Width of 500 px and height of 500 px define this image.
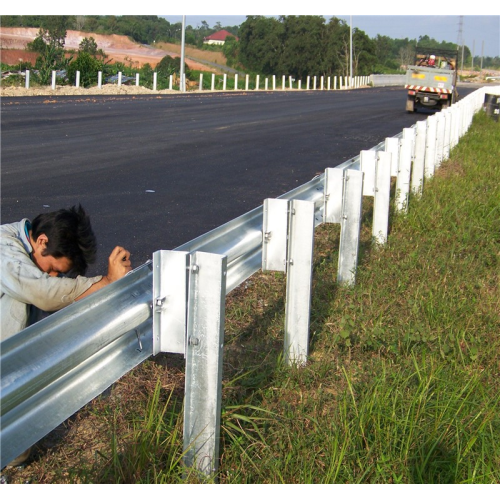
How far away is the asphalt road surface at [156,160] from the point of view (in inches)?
327

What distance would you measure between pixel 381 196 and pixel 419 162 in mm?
2568

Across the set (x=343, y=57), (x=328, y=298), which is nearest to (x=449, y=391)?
(x=328, y=298)

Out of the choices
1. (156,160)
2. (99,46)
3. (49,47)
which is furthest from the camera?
(99,46)

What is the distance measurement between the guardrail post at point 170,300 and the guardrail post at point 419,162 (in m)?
6.53

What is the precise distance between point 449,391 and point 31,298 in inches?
81.1

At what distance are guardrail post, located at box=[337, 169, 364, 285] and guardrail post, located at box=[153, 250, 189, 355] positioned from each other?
2.91 m

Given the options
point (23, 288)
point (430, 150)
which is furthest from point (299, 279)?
point (430, 150)

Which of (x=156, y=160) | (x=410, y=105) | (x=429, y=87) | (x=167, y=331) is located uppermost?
(x=429, y=87)

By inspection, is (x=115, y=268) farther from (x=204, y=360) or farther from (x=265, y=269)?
(x=265, y=269)

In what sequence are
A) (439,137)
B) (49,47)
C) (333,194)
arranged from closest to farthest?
(333,194), (439,137), (49,47)

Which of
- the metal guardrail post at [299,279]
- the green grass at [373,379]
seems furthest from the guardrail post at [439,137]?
the metal guardrail post at [299,279]

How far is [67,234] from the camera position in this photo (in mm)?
3596

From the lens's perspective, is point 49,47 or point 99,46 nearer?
point 49,47

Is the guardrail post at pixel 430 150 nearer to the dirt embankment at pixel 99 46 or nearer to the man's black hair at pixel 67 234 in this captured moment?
the man's black hair at pixel 67 234
